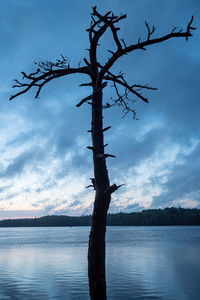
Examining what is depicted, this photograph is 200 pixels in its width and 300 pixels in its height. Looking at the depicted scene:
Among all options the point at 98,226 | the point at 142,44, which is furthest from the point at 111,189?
the point at 142,44

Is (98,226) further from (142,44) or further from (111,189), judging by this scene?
(142,44)

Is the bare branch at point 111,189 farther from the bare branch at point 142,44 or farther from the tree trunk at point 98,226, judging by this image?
the bare branch at point 142,44

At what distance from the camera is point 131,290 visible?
2669 cm

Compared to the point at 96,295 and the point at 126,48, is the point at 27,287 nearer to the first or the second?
the point at 96,295

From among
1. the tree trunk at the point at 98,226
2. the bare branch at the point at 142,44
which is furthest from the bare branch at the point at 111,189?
the bare branch at the point at 142,44

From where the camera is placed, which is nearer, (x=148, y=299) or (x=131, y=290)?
(x=148, y=299)

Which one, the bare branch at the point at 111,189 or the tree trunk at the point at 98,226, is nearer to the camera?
the bare branch at the point at 111,189

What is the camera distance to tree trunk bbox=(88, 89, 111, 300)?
25.8 ft

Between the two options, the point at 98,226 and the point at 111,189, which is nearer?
the point at 111,189

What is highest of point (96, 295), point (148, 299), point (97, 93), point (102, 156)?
point (97, 93)

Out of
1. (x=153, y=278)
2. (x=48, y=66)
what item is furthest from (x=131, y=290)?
(x=48, y=66)

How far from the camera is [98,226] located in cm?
808

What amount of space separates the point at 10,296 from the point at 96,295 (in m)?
19.2

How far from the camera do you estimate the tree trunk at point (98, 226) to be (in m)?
7.88
